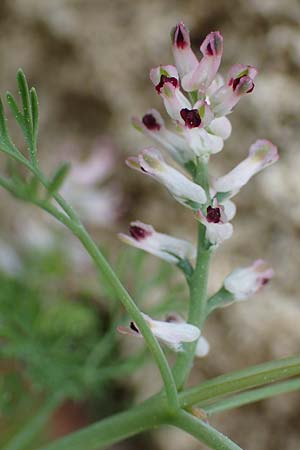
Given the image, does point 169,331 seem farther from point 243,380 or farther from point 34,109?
point 34,109

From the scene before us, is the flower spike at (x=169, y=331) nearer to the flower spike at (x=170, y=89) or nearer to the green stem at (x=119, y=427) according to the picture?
the green stem at (x=119, y=427)

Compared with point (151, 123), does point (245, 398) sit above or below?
below

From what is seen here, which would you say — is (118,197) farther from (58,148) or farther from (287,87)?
(287,87)

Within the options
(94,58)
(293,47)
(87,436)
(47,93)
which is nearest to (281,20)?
(293,47)

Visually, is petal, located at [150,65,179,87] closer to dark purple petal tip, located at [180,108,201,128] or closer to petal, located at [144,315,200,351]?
dark purple petal tip, located at [180,108,201,128]

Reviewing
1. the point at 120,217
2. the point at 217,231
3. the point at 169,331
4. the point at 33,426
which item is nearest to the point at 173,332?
the point at 169,331

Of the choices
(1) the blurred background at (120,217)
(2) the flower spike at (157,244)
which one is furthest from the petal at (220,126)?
(1) the blurred background at (120,217)

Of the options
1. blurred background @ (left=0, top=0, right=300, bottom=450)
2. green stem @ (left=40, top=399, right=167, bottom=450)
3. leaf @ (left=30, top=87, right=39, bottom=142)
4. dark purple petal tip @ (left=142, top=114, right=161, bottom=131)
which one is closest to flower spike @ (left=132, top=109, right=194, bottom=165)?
dark purple petal tip @ (left=142, top=114, right=161, bottom=131)
